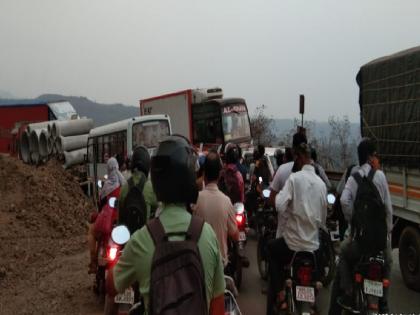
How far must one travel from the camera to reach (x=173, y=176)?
260 centimetres

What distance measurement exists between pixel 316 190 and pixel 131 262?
9.66ft

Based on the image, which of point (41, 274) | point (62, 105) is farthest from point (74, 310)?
point (62, 105)

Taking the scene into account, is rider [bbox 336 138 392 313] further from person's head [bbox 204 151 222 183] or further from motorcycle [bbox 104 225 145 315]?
motorcycle [bbox 104 225 145 315]

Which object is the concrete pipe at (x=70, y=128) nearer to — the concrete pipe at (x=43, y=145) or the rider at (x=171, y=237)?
the concrete pipe at (x=43, y=145)

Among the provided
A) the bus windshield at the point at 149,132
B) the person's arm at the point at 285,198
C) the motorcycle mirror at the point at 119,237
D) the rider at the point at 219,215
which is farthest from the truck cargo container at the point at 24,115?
the motorcycle mirror at the point at 119,237

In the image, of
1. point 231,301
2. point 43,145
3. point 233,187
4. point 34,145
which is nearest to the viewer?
point 231,301

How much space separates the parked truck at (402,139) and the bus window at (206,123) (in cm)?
1465

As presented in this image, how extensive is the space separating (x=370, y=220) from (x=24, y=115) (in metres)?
29.1

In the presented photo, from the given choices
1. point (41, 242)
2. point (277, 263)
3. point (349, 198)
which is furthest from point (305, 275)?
point (41, 242)

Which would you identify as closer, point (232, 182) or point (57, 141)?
point (232, 182)

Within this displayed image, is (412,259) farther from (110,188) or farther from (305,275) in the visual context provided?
(110,188)

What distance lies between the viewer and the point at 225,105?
936 inches

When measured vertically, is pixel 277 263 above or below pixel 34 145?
above

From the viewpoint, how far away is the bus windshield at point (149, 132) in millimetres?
19453
